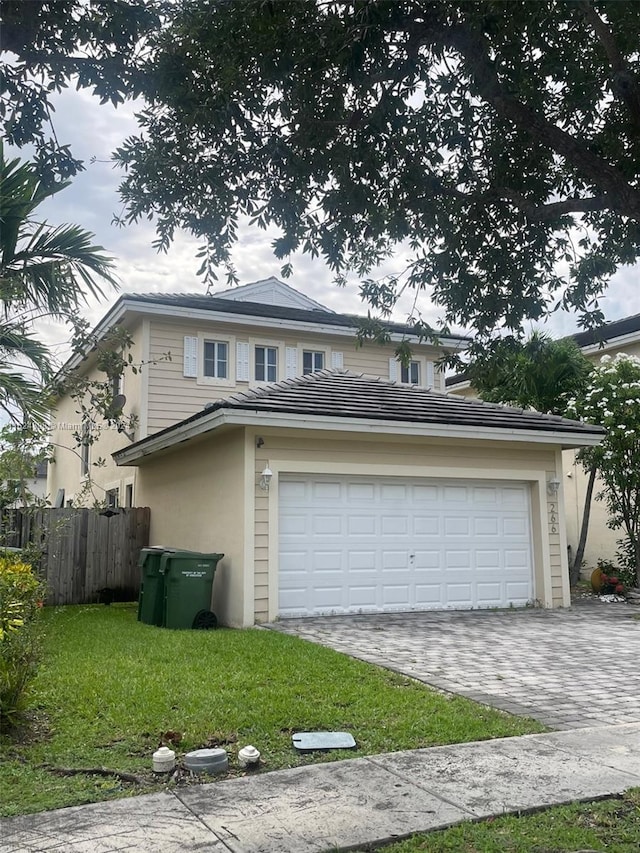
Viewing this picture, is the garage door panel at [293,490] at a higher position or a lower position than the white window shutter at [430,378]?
lower

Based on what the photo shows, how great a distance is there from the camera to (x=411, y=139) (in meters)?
6.52

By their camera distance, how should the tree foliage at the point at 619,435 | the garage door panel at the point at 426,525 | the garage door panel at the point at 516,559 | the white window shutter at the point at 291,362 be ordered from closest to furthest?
1. the garage door panel at the point at 426,525
2. the garage door panel at the point at 516,559
3. the tree foliage at the point at 619,435
4. the white window shutter at the point at 291,362

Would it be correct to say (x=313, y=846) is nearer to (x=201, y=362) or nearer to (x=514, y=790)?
(x=514, y=790)

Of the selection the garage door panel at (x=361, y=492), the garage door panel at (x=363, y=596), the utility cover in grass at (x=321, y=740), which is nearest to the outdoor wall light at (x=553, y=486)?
the garage door panel at (x=361, y=492)

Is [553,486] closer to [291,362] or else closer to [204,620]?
[204,620]

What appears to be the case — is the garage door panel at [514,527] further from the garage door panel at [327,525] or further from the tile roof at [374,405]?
the garage door panel at [327,525]

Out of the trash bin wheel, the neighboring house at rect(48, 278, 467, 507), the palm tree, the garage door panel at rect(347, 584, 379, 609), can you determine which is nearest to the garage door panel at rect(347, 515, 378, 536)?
the garage door panel at rect(347, 584, 379, 609)

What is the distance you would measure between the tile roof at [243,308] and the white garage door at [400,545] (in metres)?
4.85

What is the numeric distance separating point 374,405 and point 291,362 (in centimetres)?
629

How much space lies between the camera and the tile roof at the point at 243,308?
55.9ft

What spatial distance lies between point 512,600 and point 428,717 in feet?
25.1

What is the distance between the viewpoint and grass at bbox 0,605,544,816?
486 centimetres

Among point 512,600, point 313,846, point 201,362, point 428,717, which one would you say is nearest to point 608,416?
point 512,600

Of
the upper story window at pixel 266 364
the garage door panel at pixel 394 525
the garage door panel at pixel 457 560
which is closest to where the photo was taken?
the garage door panel at pixel 394 525
